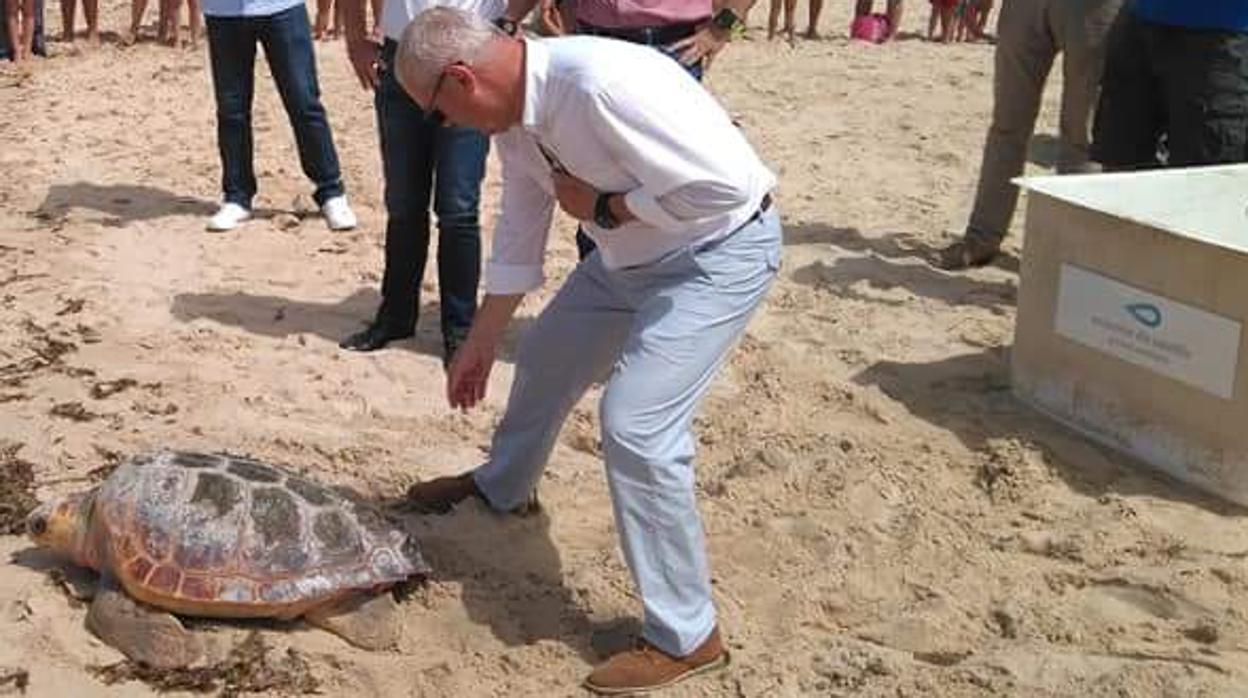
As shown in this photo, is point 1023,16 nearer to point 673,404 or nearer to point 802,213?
point 802,213

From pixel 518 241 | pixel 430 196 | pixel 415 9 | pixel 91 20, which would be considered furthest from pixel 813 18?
pixel 518 241

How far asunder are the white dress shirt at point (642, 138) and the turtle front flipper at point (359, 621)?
3.34 ft

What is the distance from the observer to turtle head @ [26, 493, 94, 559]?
3.38m

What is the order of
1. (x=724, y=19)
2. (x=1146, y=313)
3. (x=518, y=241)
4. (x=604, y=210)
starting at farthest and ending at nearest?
1. (x=724, y=19)
2. (x=1146, y=313)
3. (x=518, y=241)
4. (x=604, y=210)

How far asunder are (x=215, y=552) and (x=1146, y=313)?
2.43 m

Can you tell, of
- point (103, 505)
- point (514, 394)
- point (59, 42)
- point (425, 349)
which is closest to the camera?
point (103, 505)

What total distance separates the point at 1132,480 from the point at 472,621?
184 cm

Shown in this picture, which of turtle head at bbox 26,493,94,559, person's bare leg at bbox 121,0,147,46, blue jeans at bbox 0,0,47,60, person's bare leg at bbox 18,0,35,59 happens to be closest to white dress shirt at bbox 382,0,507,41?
turtle head at bbox 26,493,94,559

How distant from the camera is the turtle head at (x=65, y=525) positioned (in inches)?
133

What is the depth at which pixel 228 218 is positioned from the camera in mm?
6316

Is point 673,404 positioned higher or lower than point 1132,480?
higher

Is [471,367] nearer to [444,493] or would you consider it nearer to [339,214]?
[444,493]

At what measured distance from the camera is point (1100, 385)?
164 inches

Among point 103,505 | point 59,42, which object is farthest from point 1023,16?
point 59,42
